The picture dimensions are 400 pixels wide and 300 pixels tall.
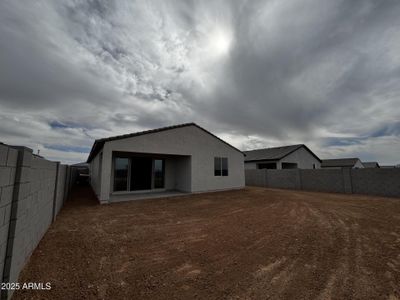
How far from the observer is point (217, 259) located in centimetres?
305

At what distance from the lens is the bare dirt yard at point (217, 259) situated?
2.26 m

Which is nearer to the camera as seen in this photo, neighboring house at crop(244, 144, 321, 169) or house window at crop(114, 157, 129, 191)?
house window at crop(114, 157, 129, 191)

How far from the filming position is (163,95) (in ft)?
38.2

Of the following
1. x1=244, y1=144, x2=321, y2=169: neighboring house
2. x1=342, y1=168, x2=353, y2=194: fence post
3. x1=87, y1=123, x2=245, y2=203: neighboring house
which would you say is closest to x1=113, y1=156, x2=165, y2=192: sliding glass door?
x1=87, y1=123, x2=245, y2=203: neighboring house

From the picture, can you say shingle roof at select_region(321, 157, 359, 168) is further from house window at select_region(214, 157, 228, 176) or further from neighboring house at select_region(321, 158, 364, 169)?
house window at select_region(214, 157, 228, 176)

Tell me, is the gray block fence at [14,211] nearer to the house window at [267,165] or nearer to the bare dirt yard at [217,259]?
the bare dirt yard at [217,259]

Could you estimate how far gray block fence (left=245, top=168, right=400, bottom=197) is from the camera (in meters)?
10.4

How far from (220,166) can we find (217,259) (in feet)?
31.6

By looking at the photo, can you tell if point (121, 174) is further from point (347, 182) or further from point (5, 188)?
point (347, 182)

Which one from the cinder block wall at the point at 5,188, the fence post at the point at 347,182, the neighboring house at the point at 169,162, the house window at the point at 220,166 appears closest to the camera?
the cinder block wall at the point at 5,188

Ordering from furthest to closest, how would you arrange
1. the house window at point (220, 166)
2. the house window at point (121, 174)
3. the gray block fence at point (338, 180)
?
the house window at point (220, 166) < the gray block fence at point (338, 180) < the house window at point (121, 174)

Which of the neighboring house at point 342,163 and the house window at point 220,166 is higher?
the neighboring house at point 342,163

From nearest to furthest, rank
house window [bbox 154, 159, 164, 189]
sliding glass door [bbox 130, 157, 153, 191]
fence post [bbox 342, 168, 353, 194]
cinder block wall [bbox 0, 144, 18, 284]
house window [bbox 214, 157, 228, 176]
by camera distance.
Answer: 1. cinder block wall [bbox 0, 144, 18, 284]
2. sliding glass door [bbox 130, 157, 153, 191]
3. house window [bbox 154, 159, 164, 189]
4. fence post [bbox 342, 168, 353, 194]
5. house window [bbox 214, 157, 228, 176]

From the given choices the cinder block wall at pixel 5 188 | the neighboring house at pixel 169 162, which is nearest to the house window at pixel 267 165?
the neighboring house at pixel 169 162
